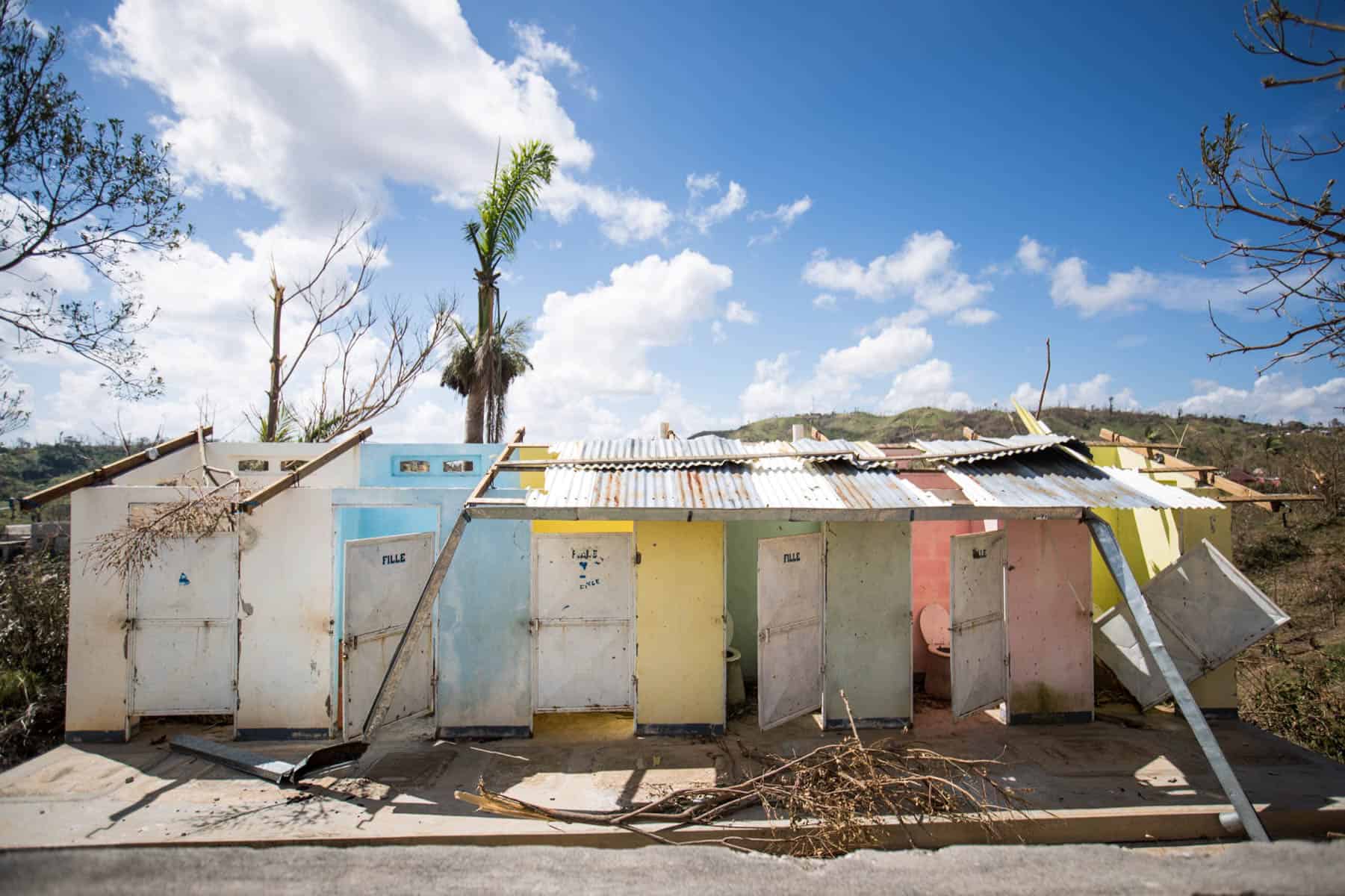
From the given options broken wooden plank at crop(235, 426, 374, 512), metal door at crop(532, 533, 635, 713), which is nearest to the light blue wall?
metal door at crop(532, 533, 635, 713)

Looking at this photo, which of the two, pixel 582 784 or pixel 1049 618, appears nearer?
pixel 582 784

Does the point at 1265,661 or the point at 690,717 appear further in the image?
the point at 1265,661

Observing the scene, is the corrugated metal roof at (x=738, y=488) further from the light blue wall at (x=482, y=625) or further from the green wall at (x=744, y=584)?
the green wall at (x=744, y=584)

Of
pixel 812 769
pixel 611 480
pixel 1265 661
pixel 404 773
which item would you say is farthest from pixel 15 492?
pixel 1265 661

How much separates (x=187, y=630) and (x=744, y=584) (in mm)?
6773

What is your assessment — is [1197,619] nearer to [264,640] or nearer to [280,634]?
[280,634]

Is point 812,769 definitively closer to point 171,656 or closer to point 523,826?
point 523,826

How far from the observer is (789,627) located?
741 centimetres

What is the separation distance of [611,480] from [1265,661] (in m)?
11.4

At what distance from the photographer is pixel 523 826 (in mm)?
5312

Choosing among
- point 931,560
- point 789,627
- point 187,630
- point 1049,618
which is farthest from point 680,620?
point 187,630

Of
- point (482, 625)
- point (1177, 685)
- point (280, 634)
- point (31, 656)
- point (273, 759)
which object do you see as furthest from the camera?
point (31, 656)

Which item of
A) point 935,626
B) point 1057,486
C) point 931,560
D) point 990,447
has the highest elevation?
point 990,447

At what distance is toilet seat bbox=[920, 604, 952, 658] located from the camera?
8.86 metres
